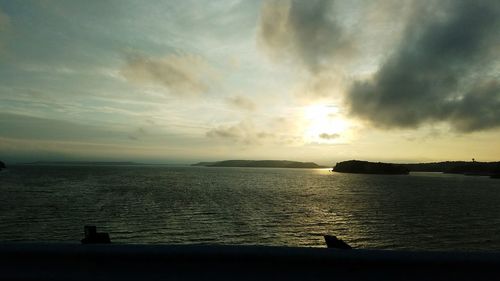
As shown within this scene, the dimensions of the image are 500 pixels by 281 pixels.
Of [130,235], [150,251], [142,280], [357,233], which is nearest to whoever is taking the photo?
[142,280]

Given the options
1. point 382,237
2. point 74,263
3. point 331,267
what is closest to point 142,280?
point 74,263

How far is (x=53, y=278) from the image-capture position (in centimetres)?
350

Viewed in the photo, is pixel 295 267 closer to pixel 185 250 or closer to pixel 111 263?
pixel 185 250

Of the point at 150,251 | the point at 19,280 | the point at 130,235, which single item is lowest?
the point at 130,235

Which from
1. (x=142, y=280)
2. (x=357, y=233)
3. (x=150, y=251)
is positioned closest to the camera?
(x=142, y=280)

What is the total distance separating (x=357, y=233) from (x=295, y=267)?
142 ft

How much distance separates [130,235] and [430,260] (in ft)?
132

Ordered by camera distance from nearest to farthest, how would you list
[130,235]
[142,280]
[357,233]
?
1. [142,280]
2. [130,235]
3. [357,233]

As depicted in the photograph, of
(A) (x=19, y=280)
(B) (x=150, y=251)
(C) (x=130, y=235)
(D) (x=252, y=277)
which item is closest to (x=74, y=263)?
(A) (x=19, y=280)

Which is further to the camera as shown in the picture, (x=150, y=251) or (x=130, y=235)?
(x=130, y=235)

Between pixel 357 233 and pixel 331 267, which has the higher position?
pixel 331 267

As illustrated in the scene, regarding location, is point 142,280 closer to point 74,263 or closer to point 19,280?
point 74,263

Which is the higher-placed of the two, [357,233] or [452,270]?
[452,270]

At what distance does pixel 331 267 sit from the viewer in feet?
11.7
